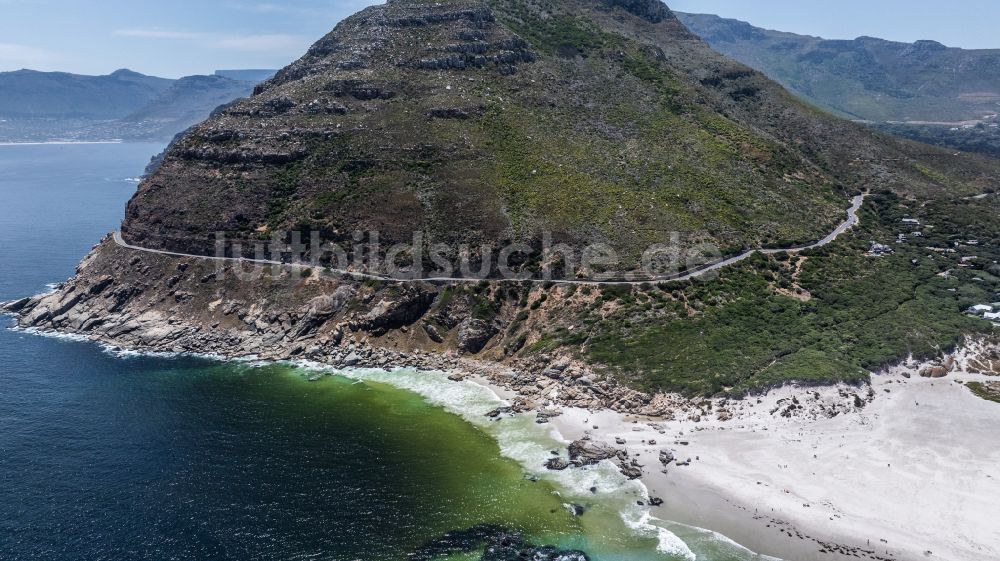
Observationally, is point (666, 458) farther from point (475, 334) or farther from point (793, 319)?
point (475, 334)

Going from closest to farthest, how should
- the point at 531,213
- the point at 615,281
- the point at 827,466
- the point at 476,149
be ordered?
the point at 827,466, the point at 615,281, the point at 531,213, the point at 476,149

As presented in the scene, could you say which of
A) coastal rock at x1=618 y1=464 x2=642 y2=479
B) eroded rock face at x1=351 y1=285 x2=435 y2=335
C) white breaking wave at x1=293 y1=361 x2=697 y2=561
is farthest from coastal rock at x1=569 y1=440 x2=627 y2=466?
eroded rock face at x1=351 y1=285 x2=435 y2=335

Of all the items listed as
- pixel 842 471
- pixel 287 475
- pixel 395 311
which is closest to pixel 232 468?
pixel 287 475

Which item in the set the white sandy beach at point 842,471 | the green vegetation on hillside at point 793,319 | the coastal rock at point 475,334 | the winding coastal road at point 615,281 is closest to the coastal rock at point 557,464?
the white sandy beach at point 842,471

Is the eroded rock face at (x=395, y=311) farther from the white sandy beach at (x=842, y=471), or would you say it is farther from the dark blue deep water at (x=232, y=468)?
the white sandy beach at (x=842, y=471)

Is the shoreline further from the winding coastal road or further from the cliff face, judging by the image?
the winding coastal road
